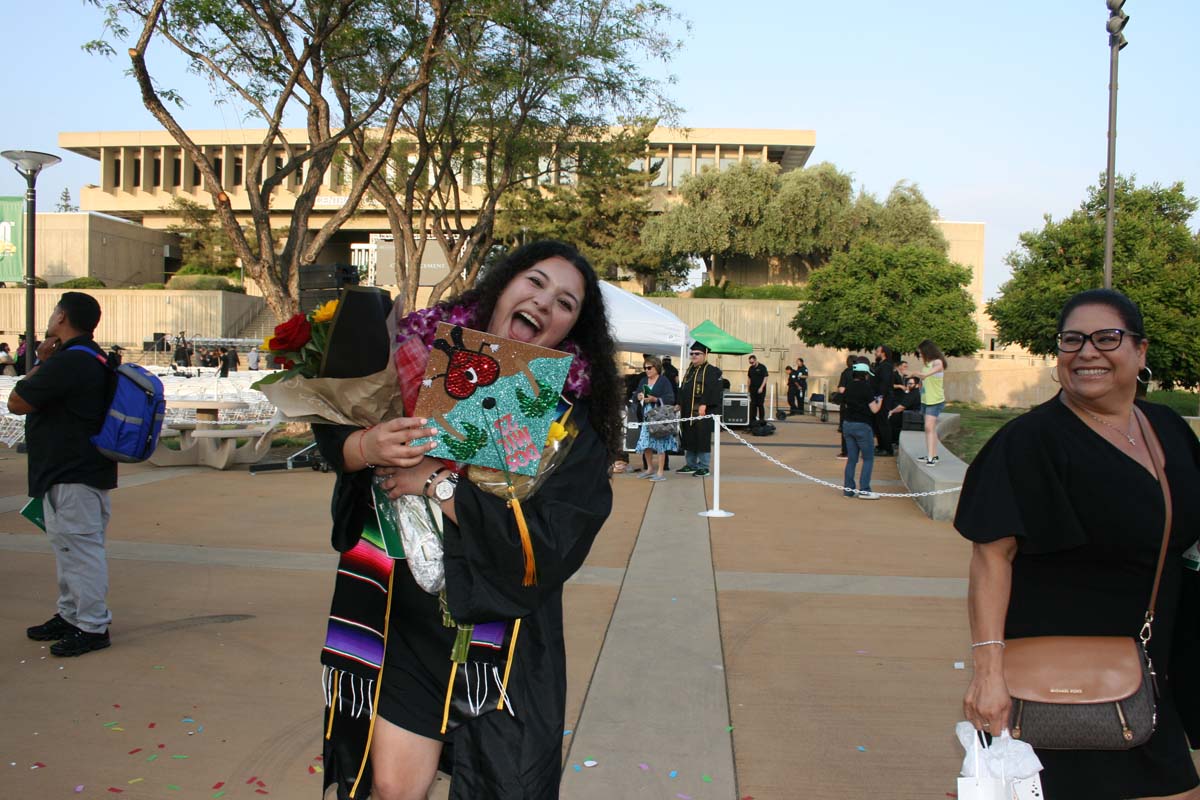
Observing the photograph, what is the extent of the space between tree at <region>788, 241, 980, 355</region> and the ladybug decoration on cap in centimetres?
→ 3449

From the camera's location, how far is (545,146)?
2456cm

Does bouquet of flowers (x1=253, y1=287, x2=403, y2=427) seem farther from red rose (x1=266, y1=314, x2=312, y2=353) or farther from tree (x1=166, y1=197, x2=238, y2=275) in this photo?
tree (x1=166, y1=197, x2=238, y2=275)

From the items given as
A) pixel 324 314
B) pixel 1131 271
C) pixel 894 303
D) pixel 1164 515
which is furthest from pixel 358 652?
pixel 894 303

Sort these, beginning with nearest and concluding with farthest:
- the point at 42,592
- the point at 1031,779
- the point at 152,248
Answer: the point at 1031,779 → the point at 42,592 → the point at 152,248

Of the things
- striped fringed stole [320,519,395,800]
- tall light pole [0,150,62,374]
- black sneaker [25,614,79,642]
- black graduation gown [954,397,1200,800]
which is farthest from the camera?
tall light pole [0,150,62,374]

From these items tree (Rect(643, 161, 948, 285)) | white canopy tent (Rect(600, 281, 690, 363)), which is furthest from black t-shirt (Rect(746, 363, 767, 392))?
tree (Rect(643, 161, 948, 285))

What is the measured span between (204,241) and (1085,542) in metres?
58.0

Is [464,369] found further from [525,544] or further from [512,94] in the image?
[512,94]

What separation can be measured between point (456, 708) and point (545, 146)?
23601mm

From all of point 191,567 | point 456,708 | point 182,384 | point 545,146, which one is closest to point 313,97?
point 182,384

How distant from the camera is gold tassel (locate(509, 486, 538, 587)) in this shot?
6.56 ft

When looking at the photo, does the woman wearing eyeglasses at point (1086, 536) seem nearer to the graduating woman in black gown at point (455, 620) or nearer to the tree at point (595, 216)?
the graduating woman in black gown at point (455, 620)

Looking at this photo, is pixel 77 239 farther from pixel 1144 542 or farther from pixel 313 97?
pixel 1144 542

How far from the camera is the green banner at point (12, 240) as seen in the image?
26266 mm
